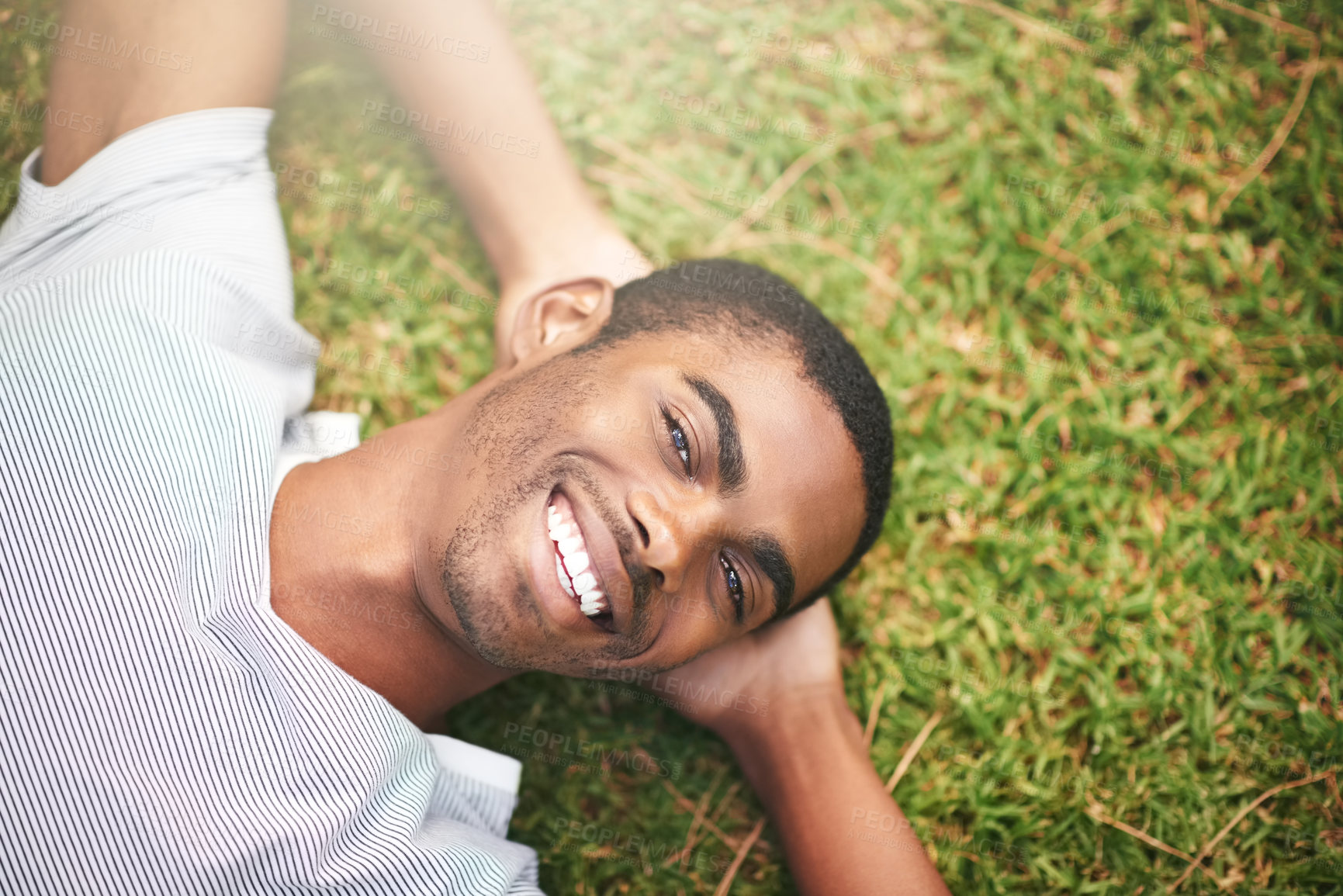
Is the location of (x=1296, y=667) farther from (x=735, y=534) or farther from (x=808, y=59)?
(x=808, y=59)

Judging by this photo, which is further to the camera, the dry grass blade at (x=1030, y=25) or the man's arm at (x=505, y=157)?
the dry grass blade at (x=1030, y=25)

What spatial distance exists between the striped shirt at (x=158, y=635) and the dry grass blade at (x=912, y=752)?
140 centimetres

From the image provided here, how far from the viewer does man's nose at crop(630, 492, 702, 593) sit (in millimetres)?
2197

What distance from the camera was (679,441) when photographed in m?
2.34

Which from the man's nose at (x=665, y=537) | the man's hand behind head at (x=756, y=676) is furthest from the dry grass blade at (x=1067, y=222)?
the man's nose at (x=665, y=537)

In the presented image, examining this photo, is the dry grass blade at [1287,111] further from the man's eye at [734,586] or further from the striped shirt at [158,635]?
the striped shirt at [158,635]

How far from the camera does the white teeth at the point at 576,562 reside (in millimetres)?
2285

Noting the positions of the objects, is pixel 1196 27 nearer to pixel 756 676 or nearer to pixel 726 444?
pixel 726 444

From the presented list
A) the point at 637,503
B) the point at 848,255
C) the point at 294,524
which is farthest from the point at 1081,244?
the point at 294,524

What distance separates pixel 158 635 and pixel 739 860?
6.95ft

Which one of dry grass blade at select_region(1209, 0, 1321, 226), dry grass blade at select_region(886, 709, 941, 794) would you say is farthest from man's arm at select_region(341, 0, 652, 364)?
dry grass blade at select_region(1209, 0, 1321, 226)

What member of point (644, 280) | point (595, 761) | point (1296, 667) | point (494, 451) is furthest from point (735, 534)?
point (1296, 667)

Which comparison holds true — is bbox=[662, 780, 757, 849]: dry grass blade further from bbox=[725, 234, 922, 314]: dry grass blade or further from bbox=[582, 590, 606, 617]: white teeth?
bbox=[725, 234, 922, 314]: dry grass blade

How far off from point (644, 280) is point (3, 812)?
2.32m
